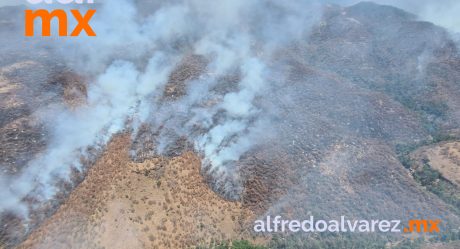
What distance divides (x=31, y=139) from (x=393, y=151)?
40069 millimetres

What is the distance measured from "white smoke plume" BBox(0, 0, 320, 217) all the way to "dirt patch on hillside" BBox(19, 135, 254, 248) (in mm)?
1835

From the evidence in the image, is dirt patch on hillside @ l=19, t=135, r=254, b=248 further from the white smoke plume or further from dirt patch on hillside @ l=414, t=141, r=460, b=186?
dirt patch on hillside @ l=414, t=141, r=460, b=186

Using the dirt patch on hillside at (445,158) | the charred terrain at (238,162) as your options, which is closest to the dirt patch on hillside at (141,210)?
the charred terrain at (238,162)

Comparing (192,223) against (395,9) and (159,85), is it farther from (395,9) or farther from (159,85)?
(395,9)

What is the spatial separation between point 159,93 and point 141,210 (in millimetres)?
17678

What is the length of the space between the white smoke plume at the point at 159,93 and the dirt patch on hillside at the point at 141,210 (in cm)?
183

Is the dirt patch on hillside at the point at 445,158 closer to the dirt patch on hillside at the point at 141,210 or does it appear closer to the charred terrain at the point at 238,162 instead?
the charred terrain at the point at 238,162

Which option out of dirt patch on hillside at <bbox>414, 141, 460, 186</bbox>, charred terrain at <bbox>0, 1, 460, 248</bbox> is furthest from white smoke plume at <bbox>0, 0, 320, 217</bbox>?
dirt patch on hillside at <bbox>414, 141, 460, 186</bbox>

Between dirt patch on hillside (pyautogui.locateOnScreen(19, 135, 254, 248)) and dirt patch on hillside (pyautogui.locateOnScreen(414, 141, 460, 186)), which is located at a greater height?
dirt patch on hillside (pyautogui.locateOnScreen(414, 141, 460, 186))

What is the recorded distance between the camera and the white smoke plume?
36000mm

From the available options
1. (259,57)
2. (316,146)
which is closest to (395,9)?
(259,57)

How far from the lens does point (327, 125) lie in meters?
48.0

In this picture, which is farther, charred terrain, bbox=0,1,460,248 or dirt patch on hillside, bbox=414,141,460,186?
dirt patch on hillside, bbox=414,141,460,186

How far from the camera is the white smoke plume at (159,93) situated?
118 feet
